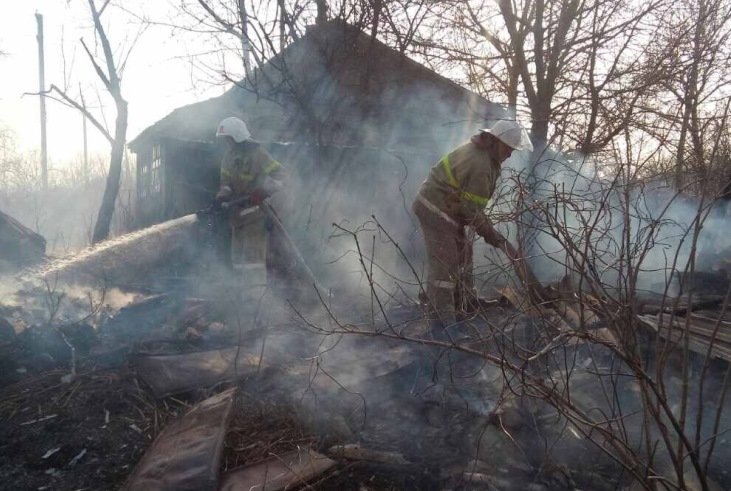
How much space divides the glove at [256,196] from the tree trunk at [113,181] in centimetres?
611

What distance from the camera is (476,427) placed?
3115 millimetres

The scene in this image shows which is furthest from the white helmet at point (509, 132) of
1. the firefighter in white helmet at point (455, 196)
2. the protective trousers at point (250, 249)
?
the protective trousers at point (250, 249)

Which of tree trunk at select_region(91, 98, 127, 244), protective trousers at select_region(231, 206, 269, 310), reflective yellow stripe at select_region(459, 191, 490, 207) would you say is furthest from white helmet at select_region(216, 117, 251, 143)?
tree trunk at select_region(91, 98, 127, 244)

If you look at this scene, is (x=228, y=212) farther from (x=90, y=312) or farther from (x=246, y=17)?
(x=246, y=17)

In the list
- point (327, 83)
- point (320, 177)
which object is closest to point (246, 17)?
point (327, 83)

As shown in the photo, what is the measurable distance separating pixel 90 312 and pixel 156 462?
2.84 m

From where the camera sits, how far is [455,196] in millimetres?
4195

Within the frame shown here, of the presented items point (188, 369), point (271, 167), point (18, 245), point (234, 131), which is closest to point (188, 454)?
point (188, 369)

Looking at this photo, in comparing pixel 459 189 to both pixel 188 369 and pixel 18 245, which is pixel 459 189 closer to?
pixel 188 369

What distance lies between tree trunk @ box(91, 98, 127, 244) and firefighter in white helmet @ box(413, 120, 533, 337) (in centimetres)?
843

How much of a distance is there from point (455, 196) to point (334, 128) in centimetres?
564

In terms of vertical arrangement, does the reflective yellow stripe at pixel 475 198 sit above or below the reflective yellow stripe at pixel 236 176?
below

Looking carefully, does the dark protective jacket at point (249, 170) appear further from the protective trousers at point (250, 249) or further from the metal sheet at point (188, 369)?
the metal sheet at point (188, 369)

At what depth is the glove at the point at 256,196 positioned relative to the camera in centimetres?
586
